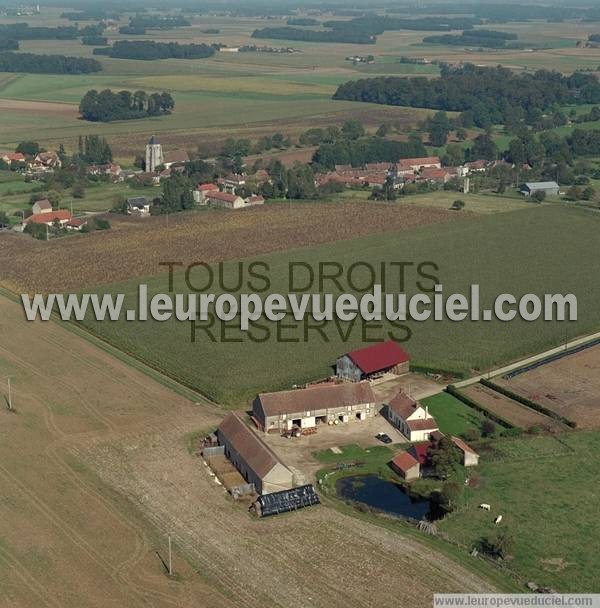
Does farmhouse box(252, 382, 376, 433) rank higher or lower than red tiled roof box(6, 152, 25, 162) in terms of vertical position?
lower

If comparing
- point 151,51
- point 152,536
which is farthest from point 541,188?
point 151,51

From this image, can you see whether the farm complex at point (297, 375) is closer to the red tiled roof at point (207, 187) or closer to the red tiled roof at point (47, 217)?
the red tiled roof at point (47, 217)

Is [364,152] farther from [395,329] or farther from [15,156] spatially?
[395,329]

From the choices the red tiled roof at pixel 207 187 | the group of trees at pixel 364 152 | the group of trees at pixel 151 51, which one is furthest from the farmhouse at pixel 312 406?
the group of trees at pixel 151 51

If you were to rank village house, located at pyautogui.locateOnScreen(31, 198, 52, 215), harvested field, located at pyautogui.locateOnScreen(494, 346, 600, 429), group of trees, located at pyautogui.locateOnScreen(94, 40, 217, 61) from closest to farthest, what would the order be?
harvested field, located at pyautogui.locateOnScreen(494, 346, 600, 429) → village house, located at pyautogui.locateOnScreen(31, 198, 52, 215) → group of trees, located at pyautogui.locateOnScreen(94, 40, 217, 61)

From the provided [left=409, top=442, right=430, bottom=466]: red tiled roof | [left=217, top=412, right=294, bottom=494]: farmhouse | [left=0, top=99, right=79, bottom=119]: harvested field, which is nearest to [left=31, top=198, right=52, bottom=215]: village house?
[left=217, top=412, right=294, bottom=494]: farmhouse

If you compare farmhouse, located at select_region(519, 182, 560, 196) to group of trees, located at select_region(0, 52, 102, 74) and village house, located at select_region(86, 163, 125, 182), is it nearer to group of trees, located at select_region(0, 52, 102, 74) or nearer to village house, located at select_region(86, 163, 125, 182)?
village house, located at select_region(86, 163, 125, 182)
